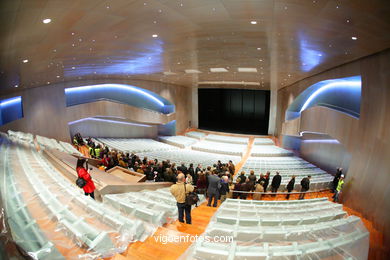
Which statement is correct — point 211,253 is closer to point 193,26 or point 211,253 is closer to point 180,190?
point 180,190

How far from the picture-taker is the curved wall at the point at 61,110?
15.0 m

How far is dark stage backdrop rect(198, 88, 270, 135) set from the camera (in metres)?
33.2

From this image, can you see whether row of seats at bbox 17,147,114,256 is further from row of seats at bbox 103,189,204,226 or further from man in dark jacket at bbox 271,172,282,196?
man in dark jacket at bbox 271,172,282,196

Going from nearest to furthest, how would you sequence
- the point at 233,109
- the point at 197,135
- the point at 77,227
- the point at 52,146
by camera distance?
the point at 77,227, the point at 52,146, the point at 197,135, the point at 233,109

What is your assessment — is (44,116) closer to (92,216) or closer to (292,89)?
(92,216)

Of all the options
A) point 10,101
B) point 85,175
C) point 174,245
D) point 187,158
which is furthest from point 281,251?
point 10,101

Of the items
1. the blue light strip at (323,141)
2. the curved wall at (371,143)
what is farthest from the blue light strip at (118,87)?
the curved wall at (371,143)

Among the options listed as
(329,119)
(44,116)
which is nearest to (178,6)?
(329,119)

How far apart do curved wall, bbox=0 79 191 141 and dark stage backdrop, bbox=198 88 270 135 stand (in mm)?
8710

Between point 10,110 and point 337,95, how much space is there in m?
21.6

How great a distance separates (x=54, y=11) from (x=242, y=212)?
5.28 metres

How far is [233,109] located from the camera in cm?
3553

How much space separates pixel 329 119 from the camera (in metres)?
12.2

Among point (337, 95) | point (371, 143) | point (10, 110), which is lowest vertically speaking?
point (371, 143)
